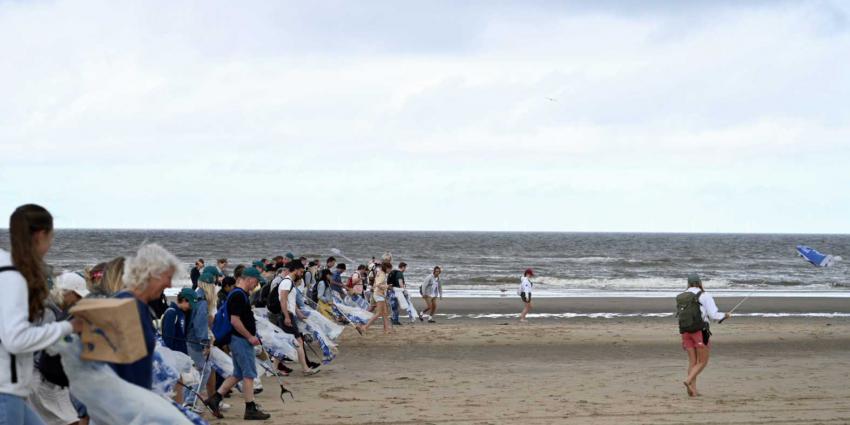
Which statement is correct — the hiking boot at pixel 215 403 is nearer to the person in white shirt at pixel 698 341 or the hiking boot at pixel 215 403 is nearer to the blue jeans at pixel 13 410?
the person in white shirt at pixel 698 341

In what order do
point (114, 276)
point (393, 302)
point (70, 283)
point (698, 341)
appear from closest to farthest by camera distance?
point (114, 276), point (70, 283), point (698, 341), point (393, 302)

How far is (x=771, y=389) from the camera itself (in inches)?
504

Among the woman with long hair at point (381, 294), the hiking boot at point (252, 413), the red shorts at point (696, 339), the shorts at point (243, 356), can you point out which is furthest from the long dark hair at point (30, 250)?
the woman with long hair at point (381, 294)

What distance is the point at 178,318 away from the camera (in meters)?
9.45

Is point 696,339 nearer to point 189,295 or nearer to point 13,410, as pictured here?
point 189,295

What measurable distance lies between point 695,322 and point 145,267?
891 cm

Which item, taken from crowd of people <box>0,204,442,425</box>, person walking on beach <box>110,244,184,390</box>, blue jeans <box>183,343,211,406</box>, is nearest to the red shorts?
crowd of people <box>0,204,442,425</box>

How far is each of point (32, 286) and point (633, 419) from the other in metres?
7.58

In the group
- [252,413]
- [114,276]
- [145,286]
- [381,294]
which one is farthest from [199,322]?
[381,294]

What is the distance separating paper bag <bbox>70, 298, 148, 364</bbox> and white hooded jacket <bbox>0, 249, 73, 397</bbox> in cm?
11

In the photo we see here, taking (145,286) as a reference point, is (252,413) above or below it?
below

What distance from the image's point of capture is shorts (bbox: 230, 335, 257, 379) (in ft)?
32.9

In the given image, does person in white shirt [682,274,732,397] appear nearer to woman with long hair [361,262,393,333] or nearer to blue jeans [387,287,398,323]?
woman with long hair [361,262,393,333]

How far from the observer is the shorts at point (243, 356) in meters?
10.0
